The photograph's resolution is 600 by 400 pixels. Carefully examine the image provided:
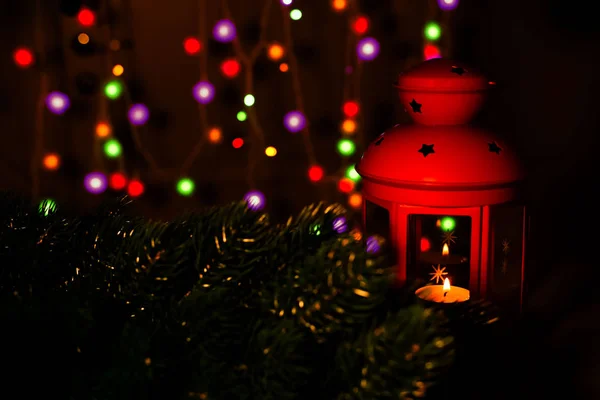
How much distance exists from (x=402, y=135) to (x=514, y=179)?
0.59ft

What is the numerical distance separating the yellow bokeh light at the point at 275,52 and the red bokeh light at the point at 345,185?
366 millimetres

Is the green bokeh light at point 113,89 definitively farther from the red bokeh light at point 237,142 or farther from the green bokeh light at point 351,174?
the green bokeh light at point 351,174

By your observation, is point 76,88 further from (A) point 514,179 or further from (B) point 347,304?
(B) point 347,304

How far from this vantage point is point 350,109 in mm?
1835

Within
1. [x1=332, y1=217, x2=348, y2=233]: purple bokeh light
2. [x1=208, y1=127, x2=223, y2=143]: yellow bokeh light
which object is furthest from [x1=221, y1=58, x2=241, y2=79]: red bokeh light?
[x1=332, y1=217, x2=348, y2=233]: purple bokeh light

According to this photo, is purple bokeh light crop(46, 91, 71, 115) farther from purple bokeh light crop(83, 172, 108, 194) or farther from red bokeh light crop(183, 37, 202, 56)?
red bokeh light crop(183, 37, 202, 56)

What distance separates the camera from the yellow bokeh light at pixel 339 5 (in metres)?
1.77

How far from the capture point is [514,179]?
103 centimetres

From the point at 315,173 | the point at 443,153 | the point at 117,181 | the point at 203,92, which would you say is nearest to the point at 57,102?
the point at 117,181

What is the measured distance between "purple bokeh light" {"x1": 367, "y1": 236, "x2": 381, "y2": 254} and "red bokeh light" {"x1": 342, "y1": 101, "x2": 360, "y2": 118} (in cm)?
138

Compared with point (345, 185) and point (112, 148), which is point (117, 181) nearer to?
point (112, 148)

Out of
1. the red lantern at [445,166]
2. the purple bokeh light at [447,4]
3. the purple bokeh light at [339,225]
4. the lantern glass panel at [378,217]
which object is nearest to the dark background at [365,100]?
the purple bokeh light at [447,4]

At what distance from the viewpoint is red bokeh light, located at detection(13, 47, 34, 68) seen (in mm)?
1653

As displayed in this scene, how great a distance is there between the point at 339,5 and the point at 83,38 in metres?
0.65
